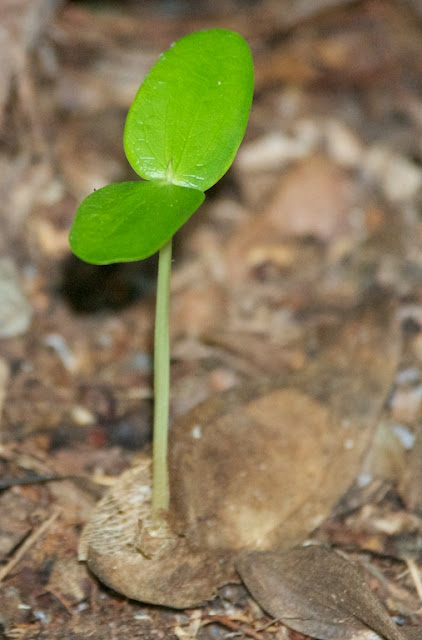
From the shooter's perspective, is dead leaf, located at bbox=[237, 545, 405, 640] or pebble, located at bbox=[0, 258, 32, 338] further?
pebble, located at bbox=[0, 258, 32, 338]

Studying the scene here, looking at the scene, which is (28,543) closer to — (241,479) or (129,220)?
(241,479)

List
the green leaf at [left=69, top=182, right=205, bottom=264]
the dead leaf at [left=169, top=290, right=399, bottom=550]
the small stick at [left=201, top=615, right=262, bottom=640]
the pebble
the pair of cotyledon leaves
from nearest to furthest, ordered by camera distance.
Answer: the green leaf at [left=69, top=182, right=205, bottom=264] → the pair of cotyledon leaves → the small stick at [left=201, top=615, right=262, bottom=640] → the dead leaf at [left=169, top=290, right=399, bottom=550] → the pebble

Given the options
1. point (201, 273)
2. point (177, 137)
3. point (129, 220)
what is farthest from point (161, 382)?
point (201, 273)

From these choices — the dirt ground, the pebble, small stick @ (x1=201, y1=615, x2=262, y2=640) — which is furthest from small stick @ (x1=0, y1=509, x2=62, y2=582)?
the pebble

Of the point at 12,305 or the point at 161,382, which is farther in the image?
the point at 12,305

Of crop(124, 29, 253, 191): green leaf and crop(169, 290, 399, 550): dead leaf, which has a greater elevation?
crop(124, 29, 253, 191): green leaf

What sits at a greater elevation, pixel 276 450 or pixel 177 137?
pixel 177 137

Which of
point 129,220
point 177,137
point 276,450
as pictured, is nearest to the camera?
point 129,220

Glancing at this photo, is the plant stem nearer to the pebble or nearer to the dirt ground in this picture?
the dirt ground

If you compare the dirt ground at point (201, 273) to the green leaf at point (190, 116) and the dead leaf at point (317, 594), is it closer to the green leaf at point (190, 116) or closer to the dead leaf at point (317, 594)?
the dead leaf at point (317, 594)
